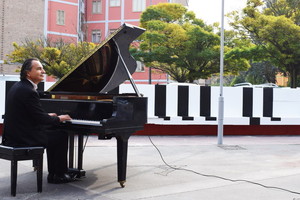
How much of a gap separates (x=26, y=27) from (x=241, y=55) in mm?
21991

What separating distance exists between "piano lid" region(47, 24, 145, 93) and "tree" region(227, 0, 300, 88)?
18.5m

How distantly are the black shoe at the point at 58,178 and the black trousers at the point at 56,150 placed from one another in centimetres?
7

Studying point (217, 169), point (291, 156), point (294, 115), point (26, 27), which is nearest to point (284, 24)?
point (294, 115)

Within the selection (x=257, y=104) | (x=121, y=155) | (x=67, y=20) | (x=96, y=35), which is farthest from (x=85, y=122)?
(x=96, y=35)

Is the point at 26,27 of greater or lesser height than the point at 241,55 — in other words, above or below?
above

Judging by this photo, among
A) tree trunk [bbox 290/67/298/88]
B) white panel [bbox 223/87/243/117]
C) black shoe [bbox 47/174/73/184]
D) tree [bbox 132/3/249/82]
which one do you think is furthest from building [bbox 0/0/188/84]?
black shoe [bbox 47/174/73/184]

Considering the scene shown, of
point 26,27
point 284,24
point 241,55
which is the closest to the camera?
point 284,24

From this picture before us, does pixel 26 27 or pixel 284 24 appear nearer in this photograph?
pixel 284 24

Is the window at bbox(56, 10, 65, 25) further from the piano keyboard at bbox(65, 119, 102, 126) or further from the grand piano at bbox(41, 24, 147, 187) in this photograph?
the piano keyboard at bbox(65, 119, 102, 126)

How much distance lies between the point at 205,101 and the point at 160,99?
140cm

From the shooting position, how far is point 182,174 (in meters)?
6.56

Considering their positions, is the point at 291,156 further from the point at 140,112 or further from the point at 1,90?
the point at 1,90

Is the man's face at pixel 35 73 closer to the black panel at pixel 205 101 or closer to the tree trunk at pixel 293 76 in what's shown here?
the black panel at pixel 205 101

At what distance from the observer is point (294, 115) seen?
41.4 ft
